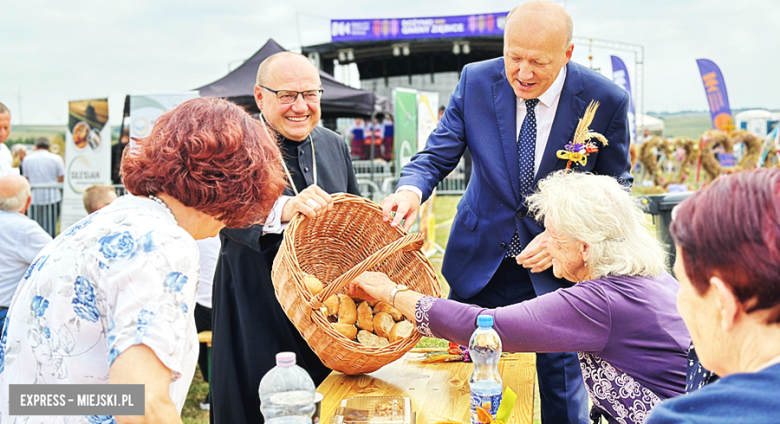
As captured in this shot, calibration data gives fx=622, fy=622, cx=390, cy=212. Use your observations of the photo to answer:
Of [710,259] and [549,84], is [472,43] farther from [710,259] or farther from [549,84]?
[710,259]

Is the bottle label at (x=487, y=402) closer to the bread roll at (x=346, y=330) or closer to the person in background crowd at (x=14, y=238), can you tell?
the bread roll at (x=346, y=330)

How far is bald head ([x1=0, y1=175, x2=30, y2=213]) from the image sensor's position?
4.11 metres

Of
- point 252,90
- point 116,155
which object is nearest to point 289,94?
point 252,90

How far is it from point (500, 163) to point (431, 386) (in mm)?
933

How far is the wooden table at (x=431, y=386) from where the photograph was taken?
6.10 feet

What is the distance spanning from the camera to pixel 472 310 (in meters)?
1.92

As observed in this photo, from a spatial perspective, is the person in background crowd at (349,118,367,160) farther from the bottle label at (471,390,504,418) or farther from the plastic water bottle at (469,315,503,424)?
the bottle label at (471,390,504,418)

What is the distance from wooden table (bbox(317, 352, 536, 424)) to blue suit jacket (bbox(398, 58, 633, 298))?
336 mm

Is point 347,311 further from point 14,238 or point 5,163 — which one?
point 5,163

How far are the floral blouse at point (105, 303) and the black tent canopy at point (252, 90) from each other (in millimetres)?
7832

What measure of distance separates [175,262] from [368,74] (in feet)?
77.3

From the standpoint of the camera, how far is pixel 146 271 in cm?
126

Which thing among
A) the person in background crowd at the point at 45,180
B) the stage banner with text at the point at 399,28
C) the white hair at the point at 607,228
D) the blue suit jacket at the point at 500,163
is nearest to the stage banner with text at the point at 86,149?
the person in background crowd at the point at 45,180

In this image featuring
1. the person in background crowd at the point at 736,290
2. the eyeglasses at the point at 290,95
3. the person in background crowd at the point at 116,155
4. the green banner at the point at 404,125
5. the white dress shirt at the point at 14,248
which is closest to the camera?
the person in background crowd at the point at 736,290
